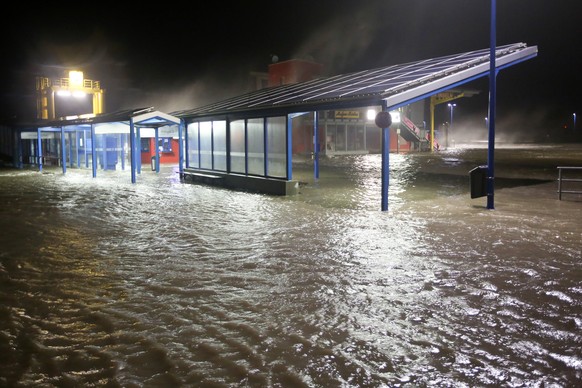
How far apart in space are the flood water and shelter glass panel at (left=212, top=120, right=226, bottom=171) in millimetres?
7967

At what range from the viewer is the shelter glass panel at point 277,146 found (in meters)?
17.5

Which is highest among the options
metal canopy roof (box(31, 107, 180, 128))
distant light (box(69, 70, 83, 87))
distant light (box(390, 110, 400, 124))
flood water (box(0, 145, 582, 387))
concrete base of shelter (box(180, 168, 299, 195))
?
distant light (box(69, 70, 83, 87))

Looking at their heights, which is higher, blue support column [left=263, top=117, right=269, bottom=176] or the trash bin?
blue support column [left=263, top=117, right=269, bottom=176]

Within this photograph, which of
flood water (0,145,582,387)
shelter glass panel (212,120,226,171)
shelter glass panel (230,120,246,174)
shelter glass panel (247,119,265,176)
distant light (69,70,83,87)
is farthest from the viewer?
distant light (69,70,83,87)

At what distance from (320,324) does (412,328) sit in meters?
0.95

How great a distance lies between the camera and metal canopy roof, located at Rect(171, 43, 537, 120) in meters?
13.6

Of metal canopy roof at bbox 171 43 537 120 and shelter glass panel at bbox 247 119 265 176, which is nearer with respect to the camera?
metal canopy roof at bbox 171 43 537 120

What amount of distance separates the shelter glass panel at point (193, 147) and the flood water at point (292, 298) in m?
9.96

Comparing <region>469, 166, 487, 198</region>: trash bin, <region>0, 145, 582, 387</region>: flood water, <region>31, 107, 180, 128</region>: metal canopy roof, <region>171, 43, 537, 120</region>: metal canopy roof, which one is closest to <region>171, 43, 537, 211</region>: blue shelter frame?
<region>171, 43, 537, 120</region>: metal canopy roof

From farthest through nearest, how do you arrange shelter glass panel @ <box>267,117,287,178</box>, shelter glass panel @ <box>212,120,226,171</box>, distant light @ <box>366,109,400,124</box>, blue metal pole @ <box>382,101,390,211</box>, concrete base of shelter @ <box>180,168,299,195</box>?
distant light @ <box>366,109,400,124</box>, shelter glass panel @ <box>212,120,226,171</box>, shelter glass panel @ <box>267,117,287,178</box>, concrete base of shelter @ <box>180,168,299,195</box>, blue metal pole @ <box>382,101,390,211</box>

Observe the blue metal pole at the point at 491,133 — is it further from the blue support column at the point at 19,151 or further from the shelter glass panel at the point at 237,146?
the blue support column at the point at 19,151

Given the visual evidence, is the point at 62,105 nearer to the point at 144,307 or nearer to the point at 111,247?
the point at 111,247

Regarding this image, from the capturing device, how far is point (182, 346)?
16.0ft

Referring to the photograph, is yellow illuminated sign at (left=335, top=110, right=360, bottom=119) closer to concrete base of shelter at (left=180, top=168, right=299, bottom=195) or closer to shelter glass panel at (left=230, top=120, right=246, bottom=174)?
concrete base of shelter at (left=180, top=168, right=299, bottom=195)
